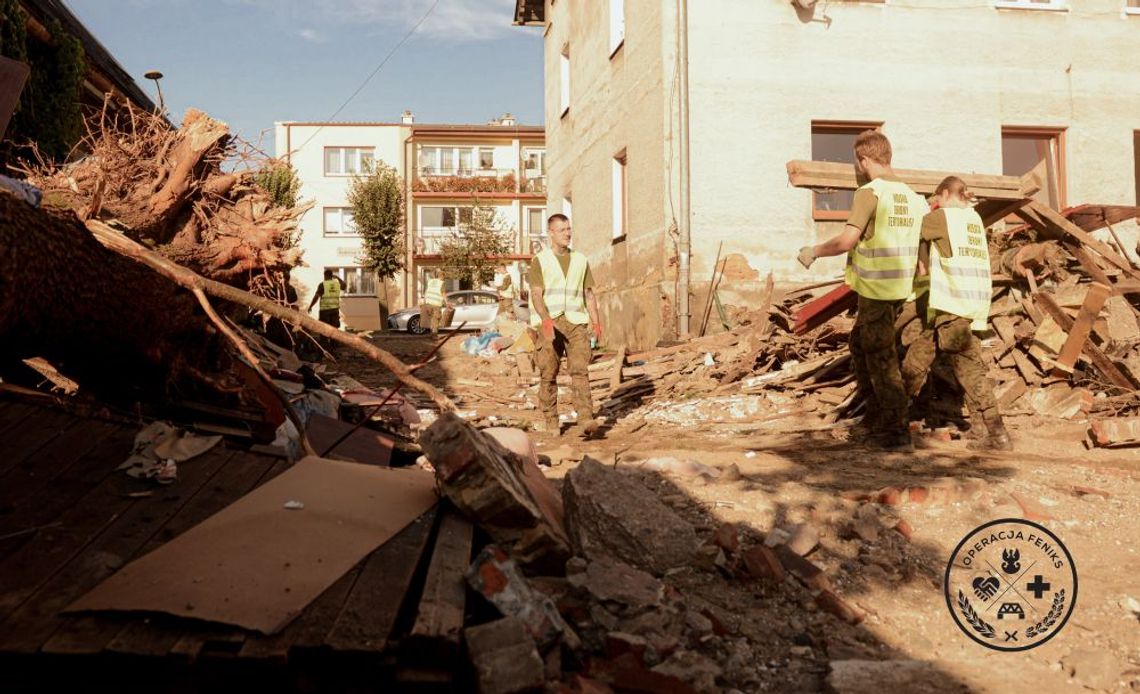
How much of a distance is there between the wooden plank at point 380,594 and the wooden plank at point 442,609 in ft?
0.21

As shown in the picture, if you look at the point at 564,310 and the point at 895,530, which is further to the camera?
the point at 564,310

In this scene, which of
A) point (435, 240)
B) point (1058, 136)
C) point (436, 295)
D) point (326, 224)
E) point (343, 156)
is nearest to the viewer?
point (1058, 136)

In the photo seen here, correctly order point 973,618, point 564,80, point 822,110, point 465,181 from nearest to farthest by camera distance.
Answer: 1. point 973,618
2. point 822,110
3. point 564,80
4. point 465,181

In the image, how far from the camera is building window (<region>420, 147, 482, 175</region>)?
141 feet

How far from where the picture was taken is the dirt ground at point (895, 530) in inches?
107

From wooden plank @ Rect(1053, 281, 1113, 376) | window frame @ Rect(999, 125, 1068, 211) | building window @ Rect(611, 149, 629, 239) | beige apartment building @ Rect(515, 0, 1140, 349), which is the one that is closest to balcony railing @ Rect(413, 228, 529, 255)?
building window @ Rect(611, 149, 629, 239)

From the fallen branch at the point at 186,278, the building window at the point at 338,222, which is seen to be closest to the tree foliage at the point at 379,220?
the building window at the point at 338,222

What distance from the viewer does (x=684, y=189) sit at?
12.4 m

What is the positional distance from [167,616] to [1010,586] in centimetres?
297

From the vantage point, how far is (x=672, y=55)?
495 inches

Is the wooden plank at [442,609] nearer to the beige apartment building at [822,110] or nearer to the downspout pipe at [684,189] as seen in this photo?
the downspout pipe at [684,189]

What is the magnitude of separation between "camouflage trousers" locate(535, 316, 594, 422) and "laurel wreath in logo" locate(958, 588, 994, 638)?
4.22m

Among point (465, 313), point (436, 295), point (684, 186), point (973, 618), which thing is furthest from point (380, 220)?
point (973, 618)

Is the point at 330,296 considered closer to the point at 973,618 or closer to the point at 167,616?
the point at 167,616
